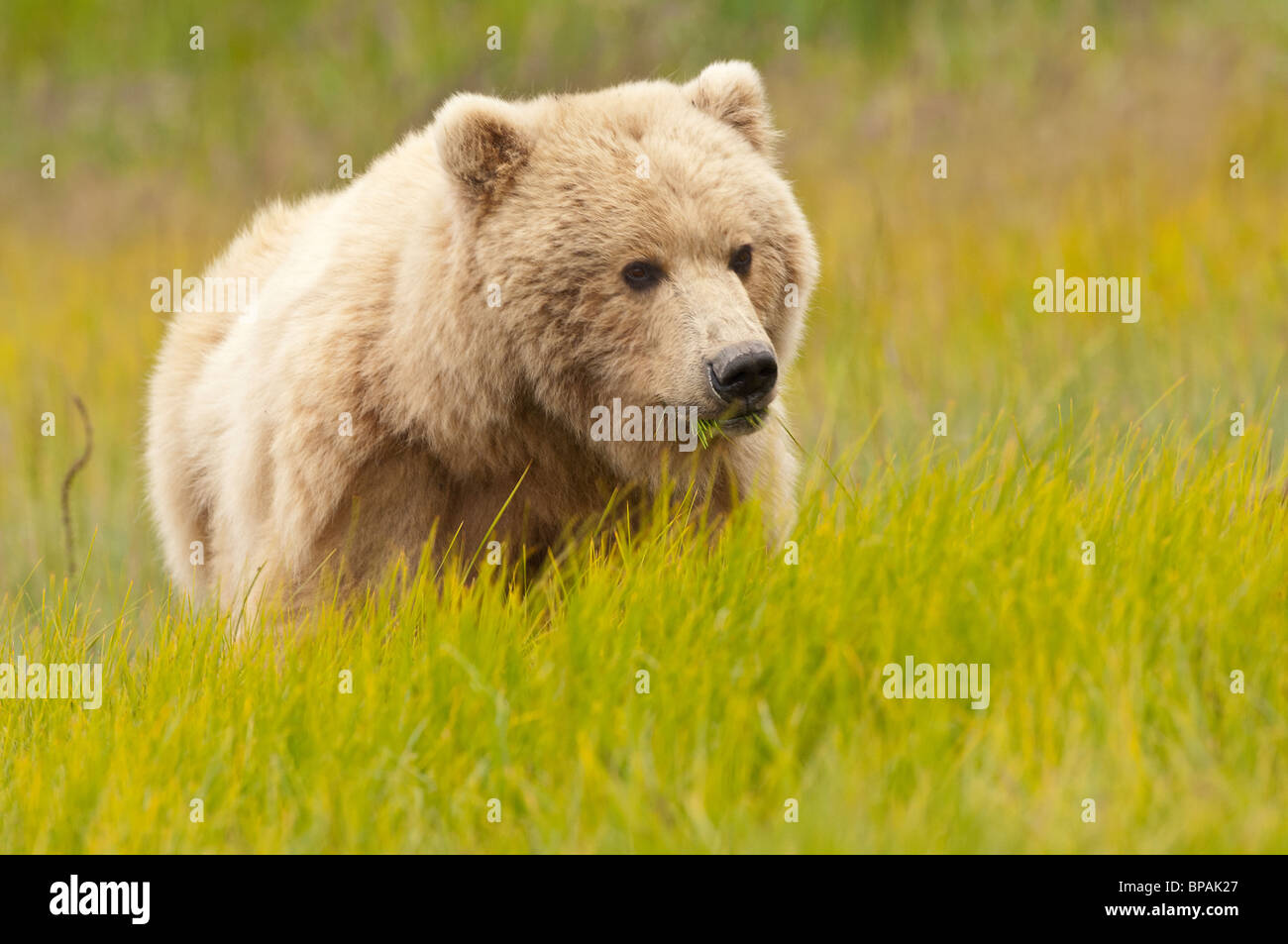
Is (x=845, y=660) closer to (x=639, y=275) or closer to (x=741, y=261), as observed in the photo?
(x=639, y=275)

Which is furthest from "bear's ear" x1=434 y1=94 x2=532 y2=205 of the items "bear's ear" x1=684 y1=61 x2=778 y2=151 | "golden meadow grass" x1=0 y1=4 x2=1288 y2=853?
"golden meadow grass" x1=0 y1=4 x2=1288 y2=853

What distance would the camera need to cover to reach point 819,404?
819 cm

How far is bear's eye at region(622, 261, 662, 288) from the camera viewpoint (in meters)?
4.59

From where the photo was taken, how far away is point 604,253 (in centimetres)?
456

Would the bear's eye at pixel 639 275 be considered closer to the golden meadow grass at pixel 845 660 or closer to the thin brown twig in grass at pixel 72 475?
the golden meadow grass at pixel 845 660

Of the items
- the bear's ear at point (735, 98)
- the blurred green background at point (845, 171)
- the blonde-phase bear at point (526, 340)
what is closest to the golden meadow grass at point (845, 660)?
the blurred green background at point (845, 171)

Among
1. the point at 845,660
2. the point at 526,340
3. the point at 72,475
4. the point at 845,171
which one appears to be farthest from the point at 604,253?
the point at 845,171

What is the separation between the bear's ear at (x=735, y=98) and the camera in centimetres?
511

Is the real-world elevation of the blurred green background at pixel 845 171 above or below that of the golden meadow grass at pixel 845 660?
above

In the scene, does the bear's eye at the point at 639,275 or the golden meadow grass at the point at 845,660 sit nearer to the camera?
the golden meadow grass at the point at 845,660

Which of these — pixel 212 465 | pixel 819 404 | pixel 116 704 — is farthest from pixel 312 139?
pixel 116 704

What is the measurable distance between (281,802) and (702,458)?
1869 mm

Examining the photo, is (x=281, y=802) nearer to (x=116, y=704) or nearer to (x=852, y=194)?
(x=116, y=704)

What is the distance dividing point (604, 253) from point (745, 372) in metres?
0.62
